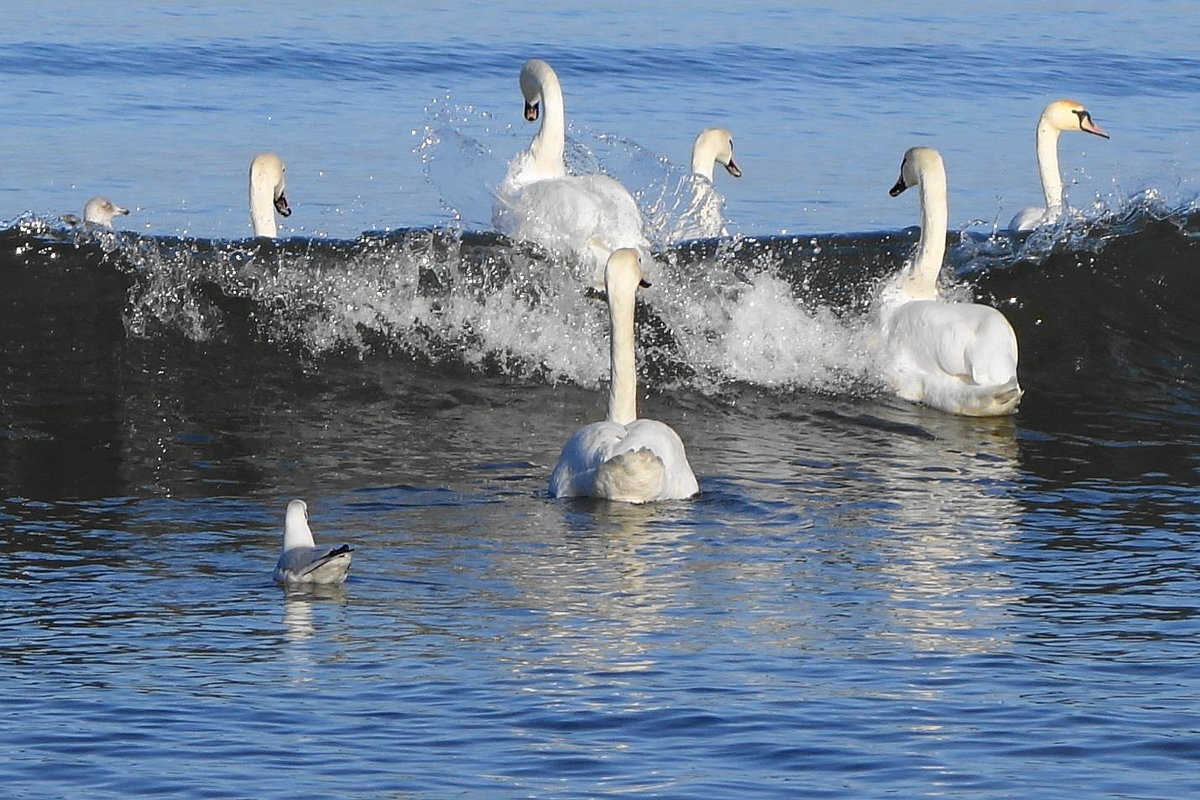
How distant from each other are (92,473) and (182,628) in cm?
312

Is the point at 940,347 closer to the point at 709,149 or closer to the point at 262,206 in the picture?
the point at 262,206

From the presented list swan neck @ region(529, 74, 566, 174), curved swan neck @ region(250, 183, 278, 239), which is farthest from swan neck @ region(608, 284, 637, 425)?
curved swan neck @ region(250, 183, 278, 239)

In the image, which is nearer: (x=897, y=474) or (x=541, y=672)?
(x=541, y=672)

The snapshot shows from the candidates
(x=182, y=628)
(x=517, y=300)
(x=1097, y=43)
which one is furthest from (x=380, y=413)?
(x=1097, y=43)

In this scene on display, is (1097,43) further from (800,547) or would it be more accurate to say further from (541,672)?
(541,672)

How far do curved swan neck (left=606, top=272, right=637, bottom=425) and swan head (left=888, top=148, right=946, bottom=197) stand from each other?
366 centimetres

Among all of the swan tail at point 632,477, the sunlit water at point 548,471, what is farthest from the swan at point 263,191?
the swan tail at point 632,477

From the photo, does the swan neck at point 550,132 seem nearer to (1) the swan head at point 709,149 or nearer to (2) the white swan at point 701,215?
(2) the white swan at point 701,215

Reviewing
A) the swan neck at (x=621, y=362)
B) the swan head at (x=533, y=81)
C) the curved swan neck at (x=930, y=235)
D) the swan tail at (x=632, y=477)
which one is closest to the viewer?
the swan tail at (x=632, y=477)

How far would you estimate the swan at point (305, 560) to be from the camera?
24.8 feet

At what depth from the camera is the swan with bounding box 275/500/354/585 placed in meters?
7.55

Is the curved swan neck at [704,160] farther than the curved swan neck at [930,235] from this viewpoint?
Yes

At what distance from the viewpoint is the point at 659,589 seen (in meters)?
7.83

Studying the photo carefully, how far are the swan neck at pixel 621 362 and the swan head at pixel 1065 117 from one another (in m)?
7.59
